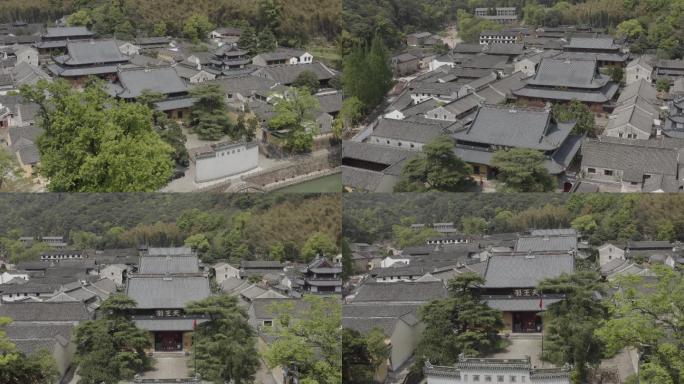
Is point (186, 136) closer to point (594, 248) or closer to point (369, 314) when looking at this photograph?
point (369, 314)

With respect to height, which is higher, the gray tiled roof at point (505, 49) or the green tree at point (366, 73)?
the green tree at point (366, 73)

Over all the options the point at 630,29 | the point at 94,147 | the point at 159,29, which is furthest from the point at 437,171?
the point at 630,29

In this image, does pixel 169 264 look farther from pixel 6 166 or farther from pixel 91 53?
pixel 6 166

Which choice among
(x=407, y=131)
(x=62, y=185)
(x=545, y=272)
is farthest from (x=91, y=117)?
(x=545, y=272)

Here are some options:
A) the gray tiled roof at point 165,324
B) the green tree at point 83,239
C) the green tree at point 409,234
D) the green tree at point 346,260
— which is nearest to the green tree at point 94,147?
the gray tiled roof at point 165,324

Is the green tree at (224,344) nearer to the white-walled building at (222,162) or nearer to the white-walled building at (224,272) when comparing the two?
the white-walled building at (222,162)
